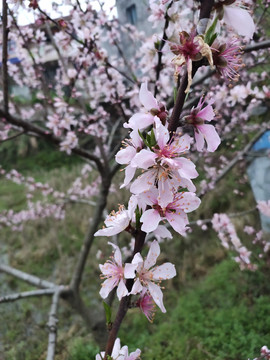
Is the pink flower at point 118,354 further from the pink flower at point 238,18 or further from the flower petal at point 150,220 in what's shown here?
the pink flower at point 238,18

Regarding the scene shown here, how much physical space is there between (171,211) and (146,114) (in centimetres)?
24

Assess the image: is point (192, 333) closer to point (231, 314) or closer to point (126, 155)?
point (231, 314)

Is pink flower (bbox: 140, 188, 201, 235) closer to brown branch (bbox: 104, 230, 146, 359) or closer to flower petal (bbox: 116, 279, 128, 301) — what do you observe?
brown branch (bbox: 104, 230, 146, 359)

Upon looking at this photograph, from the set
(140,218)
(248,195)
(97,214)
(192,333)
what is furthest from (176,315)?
(140,218)

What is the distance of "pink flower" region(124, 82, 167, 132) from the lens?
2.36 ft

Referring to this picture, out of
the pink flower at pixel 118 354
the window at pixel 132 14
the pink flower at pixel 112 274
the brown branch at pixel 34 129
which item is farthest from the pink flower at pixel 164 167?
the window at pixel 132 14

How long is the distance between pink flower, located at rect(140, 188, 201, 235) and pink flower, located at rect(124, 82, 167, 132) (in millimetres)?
152

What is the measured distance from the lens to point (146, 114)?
0.73m

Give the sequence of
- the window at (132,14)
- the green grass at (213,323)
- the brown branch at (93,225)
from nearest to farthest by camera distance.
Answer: the brown branch at (93,225), the green grass at (213,323), the window at (132,14)

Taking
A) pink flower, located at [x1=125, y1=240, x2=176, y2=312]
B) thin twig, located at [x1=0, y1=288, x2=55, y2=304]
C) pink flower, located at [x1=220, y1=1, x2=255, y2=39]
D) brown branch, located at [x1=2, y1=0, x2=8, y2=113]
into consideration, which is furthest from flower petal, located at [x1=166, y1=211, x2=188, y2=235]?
thin twig, located at [x1=0, y1=288, x2=55, y2=304]

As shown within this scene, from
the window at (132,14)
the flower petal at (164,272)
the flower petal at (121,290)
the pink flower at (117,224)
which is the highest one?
the pink flower at (117,224)

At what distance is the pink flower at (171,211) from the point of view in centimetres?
72

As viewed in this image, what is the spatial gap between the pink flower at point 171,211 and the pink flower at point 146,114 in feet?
0.50

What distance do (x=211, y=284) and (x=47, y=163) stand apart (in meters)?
9.77
